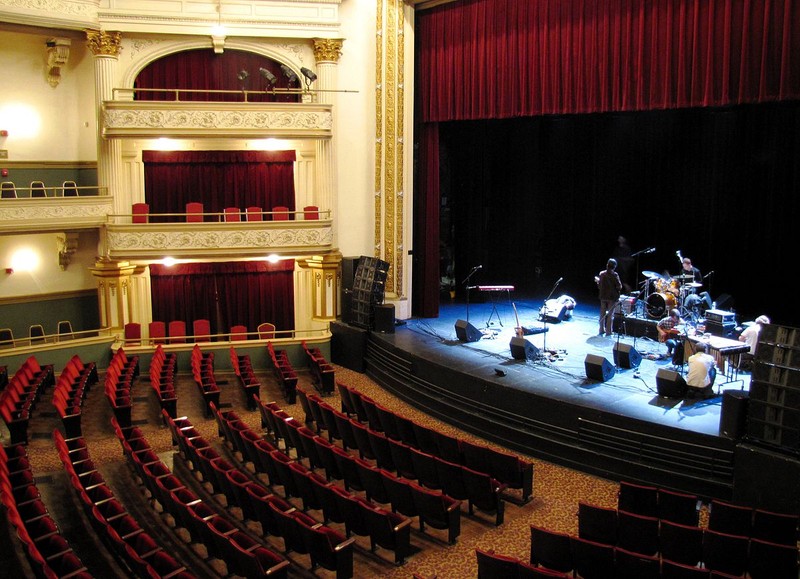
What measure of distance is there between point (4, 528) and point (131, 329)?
7.64 m

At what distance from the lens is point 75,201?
14.6 meters

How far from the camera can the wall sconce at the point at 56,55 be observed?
15.3 metres

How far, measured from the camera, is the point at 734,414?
852cm

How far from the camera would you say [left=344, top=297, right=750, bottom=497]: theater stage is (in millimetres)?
8852

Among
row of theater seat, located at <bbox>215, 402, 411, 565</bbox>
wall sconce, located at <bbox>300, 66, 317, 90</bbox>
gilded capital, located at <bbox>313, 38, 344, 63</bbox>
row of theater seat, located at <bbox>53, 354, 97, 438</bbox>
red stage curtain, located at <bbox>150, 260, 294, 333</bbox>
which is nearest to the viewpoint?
row of theater seat, located at <bbox>215, 402, 411, 565</bbox>

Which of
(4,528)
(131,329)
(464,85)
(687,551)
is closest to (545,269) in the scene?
(464,85)

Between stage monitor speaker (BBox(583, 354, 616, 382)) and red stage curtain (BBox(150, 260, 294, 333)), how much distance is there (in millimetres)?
8047

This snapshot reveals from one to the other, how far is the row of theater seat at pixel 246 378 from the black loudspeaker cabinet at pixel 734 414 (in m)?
6.86

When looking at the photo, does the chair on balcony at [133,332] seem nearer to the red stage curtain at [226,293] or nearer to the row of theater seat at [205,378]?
the red stage curtain at [226,293]

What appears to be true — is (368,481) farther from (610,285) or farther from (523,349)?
(610,285)

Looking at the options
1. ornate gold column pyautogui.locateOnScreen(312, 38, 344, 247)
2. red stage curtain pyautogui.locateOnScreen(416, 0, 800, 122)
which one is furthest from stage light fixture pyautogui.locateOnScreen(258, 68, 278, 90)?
red stage curtain pyautogui.locateOnScreen(416, 0, 800, 122)

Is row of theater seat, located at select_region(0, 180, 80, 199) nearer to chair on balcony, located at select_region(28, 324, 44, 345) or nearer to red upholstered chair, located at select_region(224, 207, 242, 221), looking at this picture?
chair on balcony, located at select_region(28, 324, 44, 345)

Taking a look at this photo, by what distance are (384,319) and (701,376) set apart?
20.4ft

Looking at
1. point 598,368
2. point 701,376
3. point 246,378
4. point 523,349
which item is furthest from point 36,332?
point 701,376
